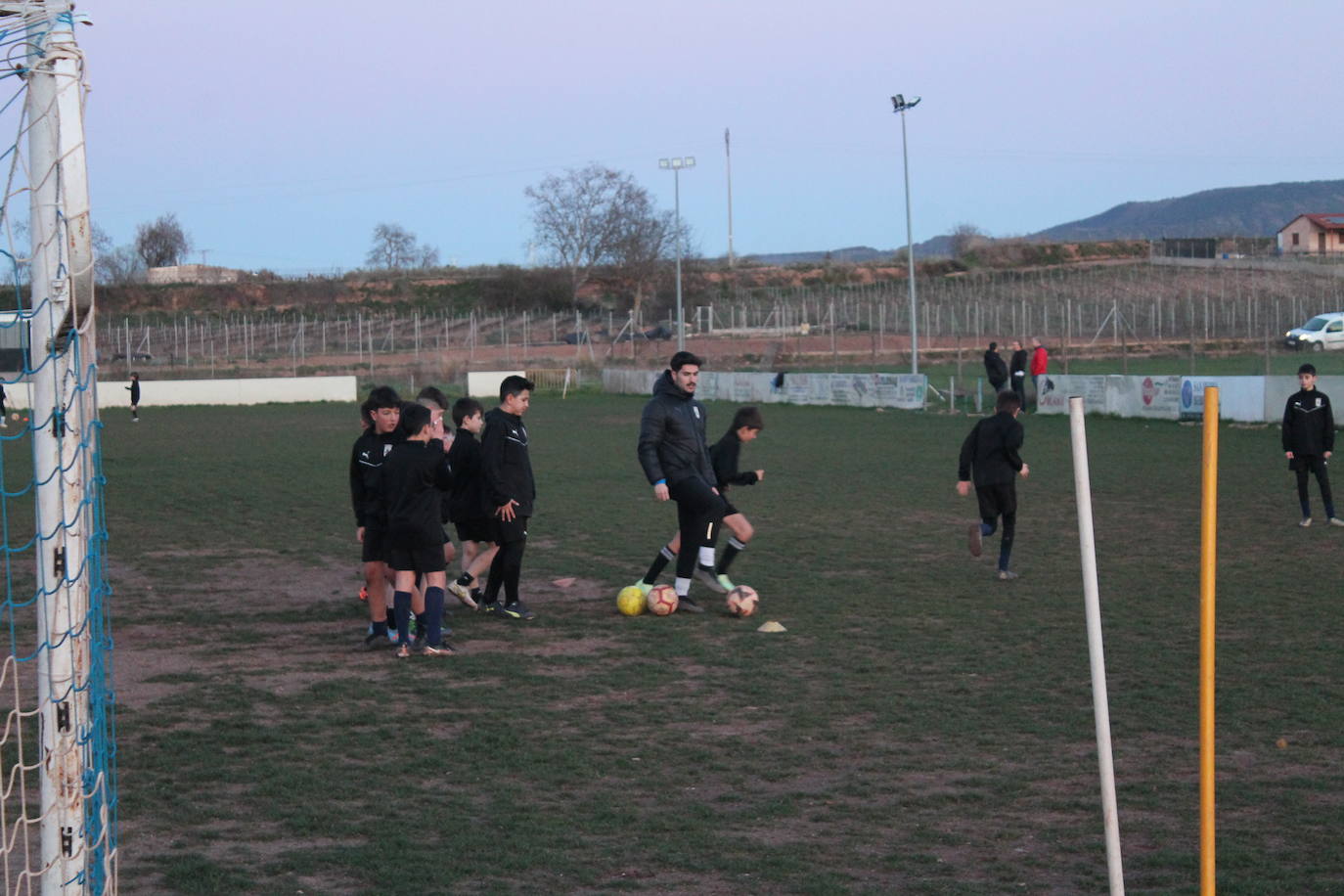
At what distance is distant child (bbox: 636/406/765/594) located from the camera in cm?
1054

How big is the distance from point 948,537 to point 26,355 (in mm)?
10810

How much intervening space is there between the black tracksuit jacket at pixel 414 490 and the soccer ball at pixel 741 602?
7.79ft

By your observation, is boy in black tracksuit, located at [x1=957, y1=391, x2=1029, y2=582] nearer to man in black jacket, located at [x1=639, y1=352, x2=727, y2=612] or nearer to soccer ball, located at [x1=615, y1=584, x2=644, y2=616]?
man in black jacket, located at [x1=639, y1=352, x2=727, y2=612]

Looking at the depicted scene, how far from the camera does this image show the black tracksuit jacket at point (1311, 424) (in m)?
13.5

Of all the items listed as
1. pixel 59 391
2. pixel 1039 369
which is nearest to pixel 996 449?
pixel 59 391

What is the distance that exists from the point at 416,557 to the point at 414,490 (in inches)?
16.1

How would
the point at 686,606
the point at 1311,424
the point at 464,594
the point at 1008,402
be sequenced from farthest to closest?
the point at 1311,424, the point at 1008,402, the point at 464,594, the point at 686,606

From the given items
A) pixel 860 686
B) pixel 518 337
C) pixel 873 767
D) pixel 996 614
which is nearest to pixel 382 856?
pixel 873 767

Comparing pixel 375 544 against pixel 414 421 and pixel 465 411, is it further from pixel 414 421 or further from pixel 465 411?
pixel 465 411

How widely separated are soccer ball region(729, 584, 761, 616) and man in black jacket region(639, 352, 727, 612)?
0.45 meters

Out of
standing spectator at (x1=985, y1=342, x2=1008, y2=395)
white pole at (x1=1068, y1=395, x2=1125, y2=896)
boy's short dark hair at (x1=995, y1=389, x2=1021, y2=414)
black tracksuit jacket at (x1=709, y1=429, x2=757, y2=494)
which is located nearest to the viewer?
white pole at (x1=1068, y1=395, x2=1125, y2=896)

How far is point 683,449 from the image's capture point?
996cm

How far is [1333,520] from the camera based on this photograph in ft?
45.3

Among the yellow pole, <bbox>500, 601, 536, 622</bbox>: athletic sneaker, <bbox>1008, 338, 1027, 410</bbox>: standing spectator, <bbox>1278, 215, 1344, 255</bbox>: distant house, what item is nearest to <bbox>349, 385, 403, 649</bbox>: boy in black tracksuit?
<bbox>500, 601, 536, 622</bbox>: athletic sneaker
